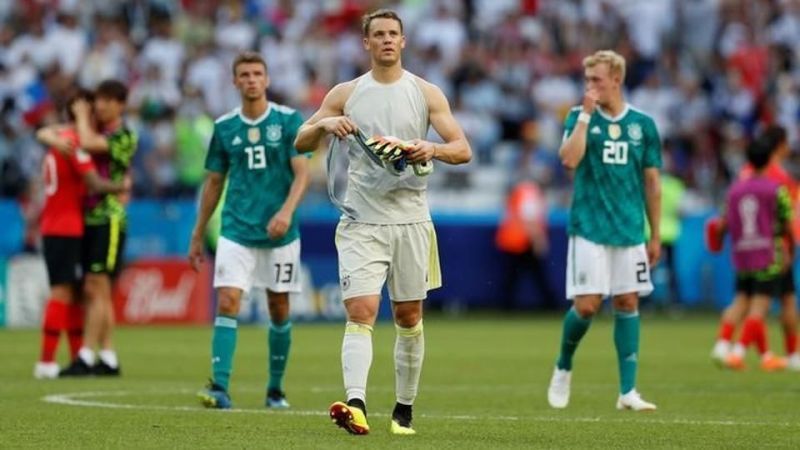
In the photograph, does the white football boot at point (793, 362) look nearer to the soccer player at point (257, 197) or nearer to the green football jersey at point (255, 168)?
the soccer player at point (257, 197)

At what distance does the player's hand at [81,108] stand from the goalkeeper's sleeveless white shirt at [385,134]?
6160 mm

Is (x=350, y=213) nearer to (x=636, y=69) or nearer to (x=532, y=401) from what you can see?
(x=532, y=401)

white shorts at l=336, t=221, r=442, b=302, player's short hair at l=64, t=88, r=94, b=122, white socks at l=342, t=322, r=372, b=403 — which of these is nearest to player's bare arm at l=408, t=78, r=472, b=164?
white shorts at l=336, t=221, r=442, b=302

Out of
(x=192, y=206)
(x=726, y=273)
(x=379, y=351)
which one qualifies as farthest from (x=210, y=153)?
(x=726, y=273)

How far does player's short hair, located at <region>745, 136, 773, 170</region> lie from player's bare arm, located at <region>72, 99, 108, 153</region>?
640cm

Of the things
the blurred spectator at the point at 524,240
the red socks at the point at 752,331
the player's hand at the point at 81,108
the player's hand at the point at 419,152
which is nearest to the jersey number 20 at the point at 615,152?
the player's hand at the point at 419,152

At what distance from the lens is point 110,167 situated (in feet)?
53.8

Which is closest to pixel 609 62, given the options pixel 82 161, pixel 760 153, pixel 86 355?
pixel 760 153

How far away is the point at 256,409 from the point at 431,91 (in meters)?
3.09

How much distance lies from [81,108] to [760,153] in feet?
21.9

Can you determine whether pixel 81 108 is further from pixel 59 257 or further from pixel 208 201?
pixel 208 201

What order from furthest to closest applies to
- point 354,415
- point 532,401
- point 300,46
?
point 300,46 → point 532,401 → point 354,415

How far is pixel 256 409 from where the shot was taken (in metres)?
12.6

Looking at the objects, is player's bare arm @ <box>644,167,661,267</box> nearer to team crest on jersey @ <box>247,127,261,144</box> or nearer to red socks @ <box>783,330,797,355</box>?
team crest on jersey @ <box>247,127,261,144</box>
